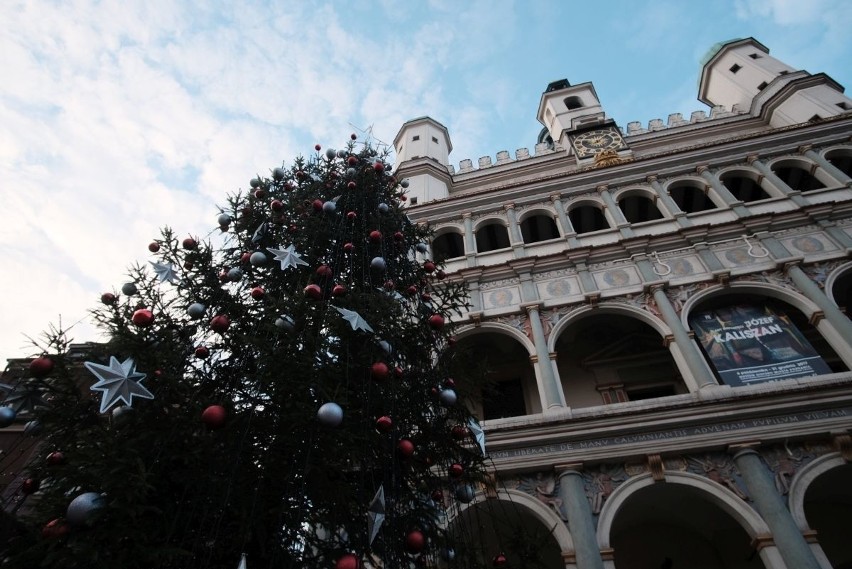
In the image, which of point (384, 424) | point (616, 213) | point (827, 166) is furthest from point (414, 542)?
point (827, 166)

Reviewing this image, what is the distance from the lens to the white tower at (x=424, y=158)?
20.2m

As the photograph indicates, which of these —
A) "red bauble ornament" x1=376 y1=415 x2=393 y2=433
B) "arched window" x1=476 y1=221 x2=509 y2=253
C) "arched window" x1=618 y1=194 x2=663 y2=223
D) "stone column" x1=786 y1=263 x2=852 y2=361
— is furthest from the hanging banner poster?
"red bauble ornament" x1=376 y1=415 x2=393 y2=433

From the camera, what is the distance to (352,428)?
4395mm

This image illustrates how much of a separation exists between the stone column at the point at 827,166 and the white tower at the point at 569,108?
972 centimetres

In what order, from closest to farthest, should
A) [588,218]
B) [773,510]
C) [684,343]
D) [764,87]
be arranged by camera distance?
1. [773,510]
2. [684,343]
3. [588,218]
4. [764,87]

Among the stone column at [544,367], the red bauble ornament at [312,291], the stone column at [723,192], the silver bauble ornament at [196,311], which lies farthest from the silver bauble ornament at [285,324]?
the stone column at [723,192]

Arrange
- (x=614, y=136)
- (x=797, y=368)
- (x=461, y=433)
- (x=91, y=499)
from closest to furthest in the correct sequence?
(x=91, y=499) → (x=461, y=433) → (x=797, y=368) → (x=614, y=136)

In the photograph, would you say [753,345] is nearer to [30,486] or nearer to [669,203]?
[669,203]

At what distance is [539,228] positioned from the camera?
56.9 ft

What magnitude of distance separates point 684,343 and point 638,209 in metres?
7.59

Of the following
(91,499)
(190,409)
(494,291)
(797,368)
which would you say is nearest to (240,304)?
(190,409)

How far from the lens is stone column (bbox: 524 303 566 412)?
1034cm

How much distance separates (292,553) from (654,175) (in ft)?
52.2

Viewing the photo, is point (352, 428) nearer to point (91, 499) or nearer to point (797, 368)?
point (91, 499)
